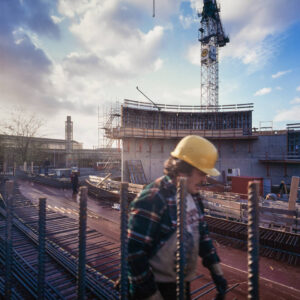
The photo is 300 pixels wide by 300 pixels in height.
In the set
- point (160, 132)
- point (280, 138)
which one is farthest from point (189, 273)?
point (280, 138)

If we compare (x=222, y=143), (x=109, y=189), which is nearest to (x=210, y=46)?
(x=222, y=143)

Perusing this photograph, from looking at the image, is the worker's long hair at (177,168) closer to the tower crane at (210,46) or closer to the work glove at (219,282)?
the work glove at (219,282)

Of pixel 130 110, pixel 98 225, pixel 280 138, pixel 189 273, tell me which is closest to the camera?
pixel 189 273

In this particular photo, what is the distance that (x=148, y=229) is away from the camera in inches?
62.1

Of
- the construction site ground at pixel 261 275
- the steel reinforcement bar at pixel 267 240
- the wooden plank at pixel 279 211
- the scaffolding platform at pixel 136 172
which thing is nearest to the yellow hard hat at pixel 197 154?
the construction site ground at pixel 261 275

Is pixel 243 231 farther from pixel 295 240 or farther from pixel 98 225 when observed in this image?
pixel 98 225

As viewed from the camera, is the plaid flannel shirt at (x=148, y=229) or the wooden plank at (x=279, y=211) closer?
the plaid flannel shirt at (x=148, y=229)

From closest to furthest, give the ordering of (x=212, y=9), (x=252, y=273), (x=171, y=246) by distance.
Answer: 1. (x=252, y=273)
2. (x=171, y=246)
3. (x=212, y=9)

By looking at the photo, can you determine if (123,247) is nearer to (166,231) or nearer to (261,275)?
(166,231)

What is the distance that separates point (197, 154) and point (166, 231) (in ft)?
2.72

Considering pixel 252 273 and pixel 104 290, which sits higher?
pixel 252 273

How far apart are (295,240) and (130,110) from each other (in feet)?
77.8

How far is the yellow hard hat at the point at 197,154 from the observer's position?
1.96 meters

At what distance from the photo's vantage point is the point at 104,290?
3.55m
